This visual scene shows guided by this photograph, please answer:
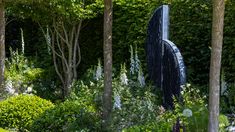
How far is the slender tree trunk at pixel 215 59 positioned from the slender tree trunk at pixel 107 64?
1.68 metres

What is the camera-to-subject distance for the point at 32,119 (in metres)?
6.82

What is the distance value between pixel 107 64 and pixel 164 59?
170cm

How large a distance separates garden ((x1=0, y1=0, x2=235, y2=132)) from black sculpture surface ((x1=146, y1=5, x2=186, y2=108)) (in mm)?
138

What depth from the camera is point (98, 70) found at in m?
8.37

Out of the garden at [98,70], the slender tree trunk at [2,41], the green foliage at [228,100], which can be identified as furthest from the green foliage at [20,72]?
the green foliage at [228,100]

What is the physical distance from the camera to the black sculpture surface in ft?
22.7

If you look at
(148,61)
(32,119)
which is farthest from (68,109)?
(148,61)

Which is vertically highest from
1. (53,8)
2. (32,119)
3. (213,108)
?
(53,8)

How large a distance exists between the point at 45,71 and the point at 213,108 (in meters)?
6.87

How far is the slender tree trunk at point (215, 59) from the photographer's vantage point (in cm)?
445

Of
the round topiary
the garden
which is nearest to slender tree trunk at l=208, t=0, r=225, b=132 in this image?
the garden

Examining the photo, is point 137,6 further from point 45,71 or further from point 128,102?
point 128,102

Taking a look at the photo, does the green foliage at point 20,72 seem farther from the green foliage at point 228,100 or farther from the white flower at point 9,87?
the green foliage at point 228,100

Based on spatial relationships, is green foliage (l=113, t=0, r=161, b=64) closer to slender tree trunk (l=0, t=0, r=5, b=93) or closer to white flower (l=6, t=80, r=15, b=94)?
white flower (l=6, t=80, r=15, b=94)
